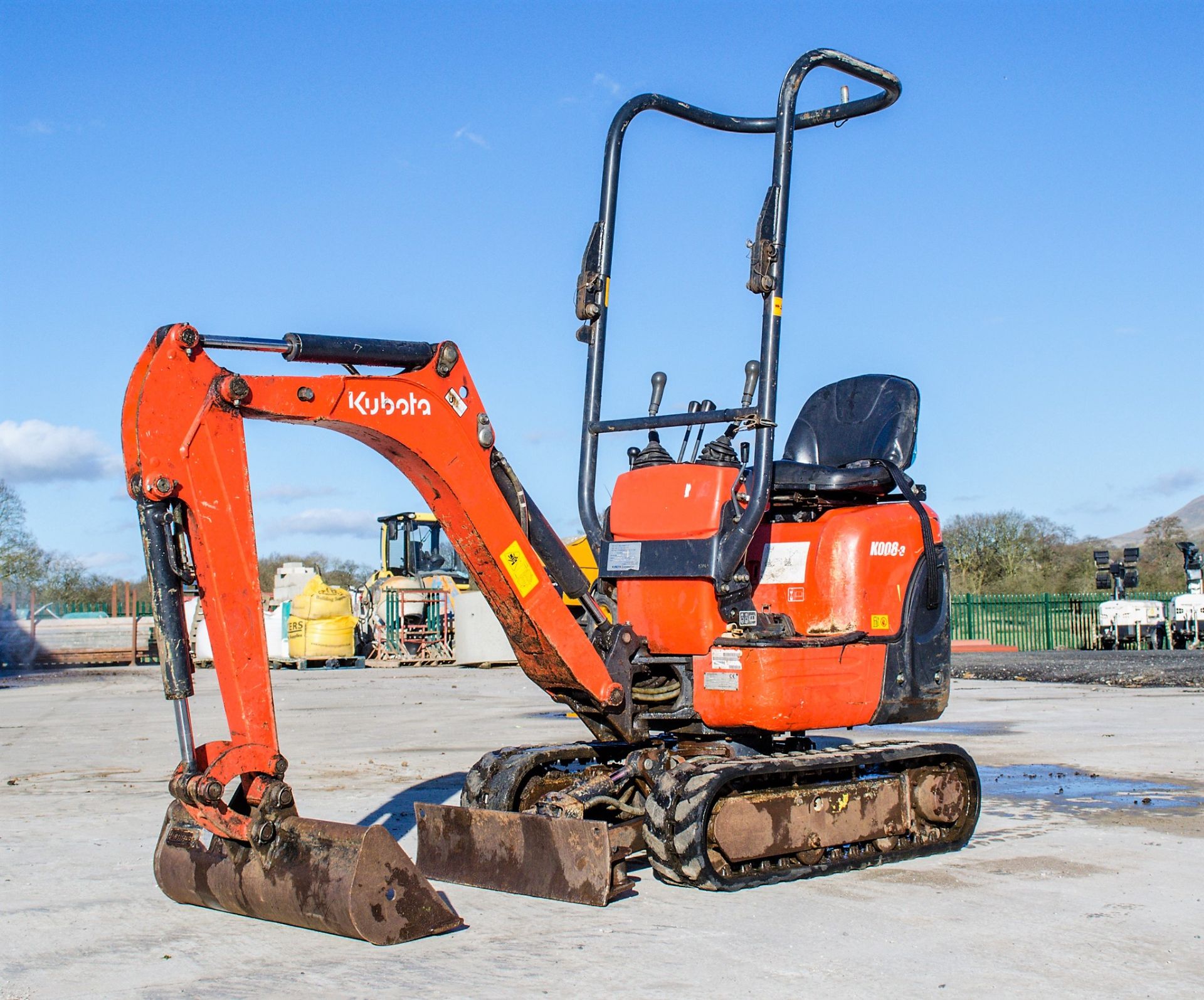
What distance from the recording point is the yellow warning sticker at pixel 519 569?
6.23 meters

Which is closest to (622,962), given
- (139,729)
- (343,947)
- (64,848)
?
(343,947)

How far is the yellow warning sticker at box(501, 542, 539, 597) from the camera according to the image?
623cm

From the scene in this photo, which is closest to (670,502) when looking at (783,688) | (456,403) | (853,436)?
(783,688)

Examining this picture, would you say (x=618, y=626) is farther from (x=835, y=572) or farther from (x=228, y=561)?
(x=228, y=561)

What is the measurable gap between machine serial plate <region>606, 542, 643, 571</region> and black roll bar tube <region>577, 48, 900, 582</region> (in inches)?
5.6

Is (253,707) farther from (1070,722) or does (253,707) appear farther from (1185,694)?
(1185,694)

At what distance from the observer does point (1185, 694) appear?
18.8m

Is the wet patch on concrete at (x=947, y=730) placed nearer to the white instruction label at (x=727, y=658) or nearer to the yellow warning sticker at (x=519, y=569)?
the white instruction label at (x=727, y=658)

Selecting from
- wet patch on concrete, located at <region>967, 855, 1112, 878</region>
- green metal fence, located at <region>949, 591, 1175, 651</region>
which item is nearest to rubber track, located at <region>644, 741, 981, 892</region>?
wet patch on concrete, located at <region>967, 855, 1112, 878</region>

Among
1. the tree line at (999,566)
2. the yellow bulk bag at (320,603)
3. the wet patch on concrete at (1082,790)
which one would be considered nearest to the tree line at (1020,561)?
the tree line at (999,566)

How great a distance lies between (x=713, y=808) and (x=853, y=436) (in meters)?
2.66

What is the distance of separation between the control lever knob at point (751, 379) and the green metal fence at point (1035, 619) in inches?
1236

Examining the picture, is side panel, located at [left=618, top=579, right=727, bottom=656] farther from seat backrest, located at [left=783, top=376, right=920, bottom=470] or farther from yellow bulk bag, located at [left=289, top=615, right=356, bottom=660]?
yellow bulk bag, located at [left=289, top=615, right=356, bottom=660]

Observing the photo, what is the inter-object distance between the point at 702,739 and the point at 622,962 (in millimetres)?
2160
